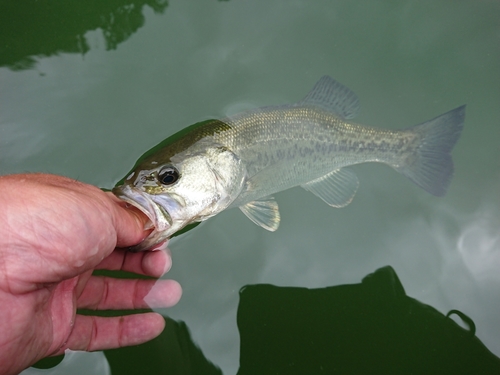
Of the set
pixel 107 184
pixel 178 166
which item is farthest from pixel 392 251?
pixel 107 184

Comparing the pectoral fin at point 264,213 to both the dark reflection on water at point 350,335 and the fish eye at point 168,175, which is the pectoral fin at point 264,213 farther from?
the fish eye at point 168,175

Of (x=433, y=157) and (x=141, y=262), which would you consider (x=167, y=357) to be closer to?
(x=141, y=262)

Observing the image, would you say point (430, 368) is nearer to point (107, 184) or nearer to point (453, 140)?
point (453, 140)

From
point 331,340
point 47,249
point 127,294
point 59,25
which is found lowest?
point 127,294

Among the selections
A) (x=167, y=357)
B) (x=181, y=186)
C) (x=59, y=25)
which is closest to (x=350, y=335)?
(x=167, y=357)

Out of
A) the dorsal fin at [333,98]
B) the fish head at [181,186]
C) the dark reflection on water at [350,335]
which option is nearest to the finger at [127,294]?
the fish head at [181,186]

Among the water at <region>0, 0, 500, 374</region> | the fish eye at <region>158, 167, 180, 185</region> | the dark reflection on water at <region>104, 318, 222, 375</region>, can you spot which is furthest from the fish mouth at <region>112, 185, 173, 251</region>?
the dark reflection on water at <region>104, 318, 222, 375</region>
